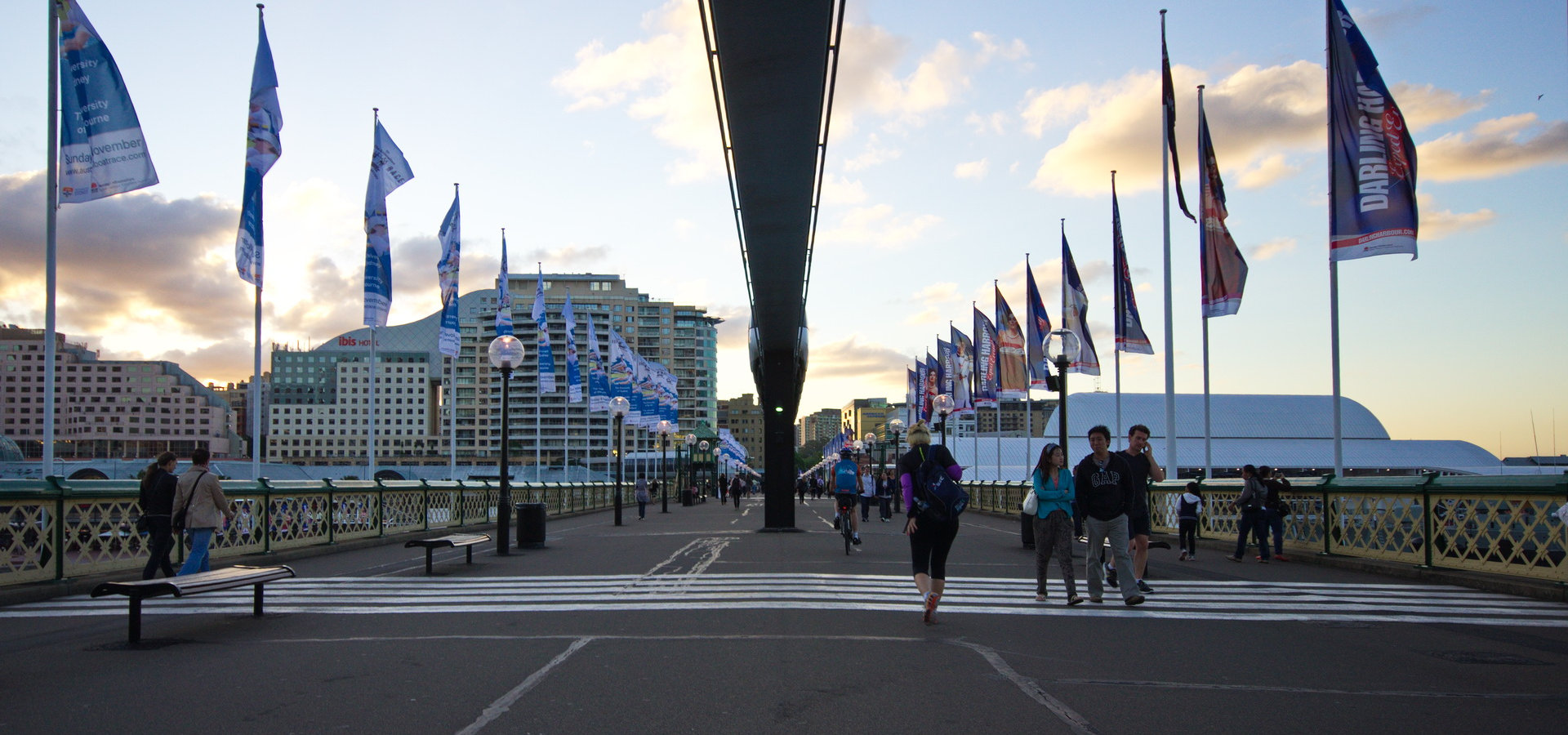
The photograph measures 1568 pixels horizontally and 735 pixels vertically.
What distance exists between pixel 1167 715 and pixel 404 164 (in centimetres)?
2403

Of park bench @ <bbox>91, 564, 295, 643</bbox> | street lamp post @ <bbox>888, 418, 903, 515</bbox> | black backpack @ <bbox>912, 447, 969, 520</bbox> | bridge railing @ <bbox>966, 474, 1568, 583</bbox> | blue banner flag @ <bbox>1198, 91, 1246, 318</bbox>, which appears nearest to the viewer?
park bench @ <bbox>91, 564, 295, 643</bbox>

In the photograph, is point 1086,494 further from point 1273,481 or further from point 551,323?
point 551,323

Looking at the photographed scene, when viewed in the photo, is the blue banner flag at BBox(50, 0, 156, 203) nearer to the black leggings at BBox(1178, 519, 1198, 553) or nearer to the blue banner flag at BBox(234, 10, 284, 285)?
the blue banner flag at BBox(234, 10, 284, 285)

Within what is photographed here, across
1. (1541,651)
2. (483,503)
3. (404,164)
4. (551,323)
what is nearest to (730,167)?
(1541,651)

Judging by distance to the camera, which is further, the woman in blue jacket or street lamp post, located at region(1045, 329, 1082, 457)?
street lamp post, located at region(1045, 329, 1082, 457)

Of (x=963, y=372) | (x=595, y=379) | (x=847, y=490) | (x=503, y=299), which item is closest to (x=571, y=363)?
(x=595, y=379)

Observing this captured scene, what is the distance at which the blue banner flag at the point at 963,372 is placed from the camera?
1614 inches

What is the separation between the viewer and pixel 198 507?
454 inches

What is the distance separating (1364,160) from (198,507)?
18274 millimetres

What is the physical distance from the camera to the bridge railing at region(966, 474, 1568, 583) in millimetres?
12086

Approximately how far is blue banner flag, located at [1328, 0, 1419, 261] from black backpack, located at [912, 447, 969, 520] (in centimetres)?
1221

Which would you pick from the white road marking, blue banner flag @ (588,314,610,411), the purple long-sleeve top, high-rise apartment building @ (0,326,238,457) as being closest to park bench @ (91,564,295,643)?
the white road marking

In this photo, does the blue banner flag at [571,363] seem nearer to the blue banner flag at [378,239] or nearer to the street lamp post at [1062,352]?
the blue banner flag at [378,239]

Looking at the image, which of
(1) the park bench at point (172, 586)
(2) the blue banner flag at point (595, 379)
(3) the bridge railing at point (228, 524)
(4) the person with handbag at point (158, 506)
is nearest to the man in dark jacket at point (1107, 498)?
(1) the park bench at point (172, 586)
